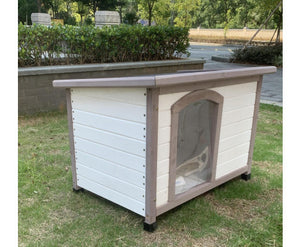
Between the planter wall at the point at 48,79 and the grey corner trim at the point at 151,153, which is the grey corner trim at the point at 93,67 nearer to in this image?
the planter wall at the point at 48,79

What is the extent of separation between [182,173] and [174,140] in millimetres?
595

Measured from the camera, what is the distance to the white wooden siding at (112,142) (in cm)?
242

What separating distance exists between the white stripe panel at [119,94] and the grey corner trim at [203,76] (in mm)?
239

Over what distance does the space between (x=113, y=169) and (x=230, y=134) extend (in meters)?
1.23

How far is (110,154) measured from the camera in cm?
271

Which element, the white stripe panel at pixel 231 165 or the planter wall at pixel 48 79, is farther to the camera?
the planter wall at pixel 48 79

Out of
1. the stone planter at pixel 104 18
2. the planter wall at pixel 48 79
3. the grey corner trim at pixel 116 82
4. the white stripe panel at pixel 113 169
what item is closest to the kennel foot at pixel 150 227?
the white stripe panel at pixel 113 169

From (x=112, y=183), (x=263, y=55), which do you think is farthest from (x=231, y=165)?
(x=263, y=55)

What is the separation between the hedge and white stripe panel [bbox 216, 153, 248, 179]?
4.44m

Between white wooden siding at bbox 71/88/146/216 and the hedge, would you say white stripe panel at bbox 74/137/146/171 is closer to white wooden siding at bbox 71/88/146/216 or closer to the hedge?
white wooden siding at bbox 71/88/146/216

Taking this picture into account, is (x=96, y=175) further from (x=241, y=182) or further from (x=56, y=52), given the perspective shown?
(x=56, y=52)

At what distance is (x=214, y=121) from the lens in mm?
2879

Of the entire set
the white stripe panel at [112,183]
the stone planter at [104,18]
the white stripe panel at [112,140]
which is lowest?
the white stripe panel at [112,183]

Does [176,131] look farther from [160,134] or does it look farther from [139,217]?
[139,217]
